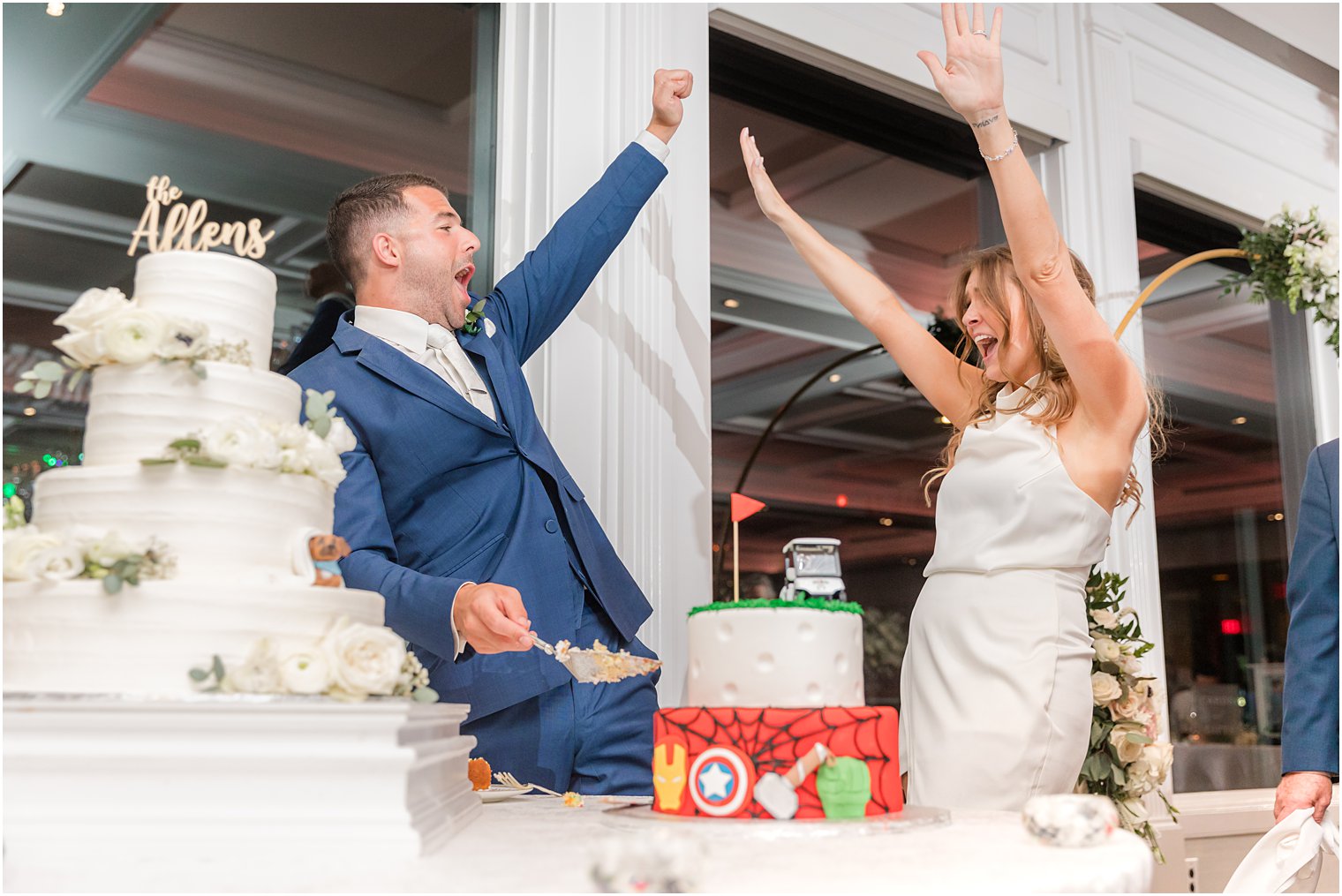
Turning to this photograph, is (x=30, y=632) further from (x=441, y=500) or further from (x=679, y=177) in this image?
(x=679, y=177)

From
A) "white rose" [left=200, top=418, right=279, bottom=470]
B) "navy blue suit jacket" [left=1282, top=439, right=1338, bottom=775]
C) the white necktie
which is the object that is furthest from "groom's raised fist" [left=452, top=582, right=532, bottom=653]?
"navy blue suit jacket" [left=1282, top=439, right=1338, bottom=775]

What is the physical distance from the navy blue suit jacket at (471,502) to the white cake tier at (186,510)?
1.90 ft

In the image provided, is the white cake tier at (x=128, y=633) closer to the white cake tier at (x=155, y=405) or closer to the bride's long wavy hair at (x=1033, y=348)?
the white cake tier at (x=155, y=405)

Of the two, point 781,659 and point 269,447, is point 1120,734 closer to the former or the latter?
point 781,659

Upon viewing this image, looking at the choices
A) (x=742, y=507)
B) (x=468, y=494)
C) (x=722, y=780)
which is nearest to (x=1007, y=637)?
(x=742, y=507)

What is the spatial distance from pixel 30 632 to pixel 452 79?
222 cm

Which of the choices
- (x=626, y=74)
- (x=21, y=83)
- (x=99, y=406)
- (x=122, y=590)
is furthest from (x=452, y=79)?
(x=122, y=590)

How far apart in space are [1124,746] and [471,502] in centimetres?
142

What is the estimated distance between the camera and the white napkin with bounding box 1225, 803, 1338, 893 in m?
2.14

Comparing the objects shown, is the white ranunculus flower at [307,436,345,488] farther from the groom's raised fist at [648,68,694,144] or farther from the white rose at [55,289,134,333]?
the groom's raised fist at [648,68,694,144]

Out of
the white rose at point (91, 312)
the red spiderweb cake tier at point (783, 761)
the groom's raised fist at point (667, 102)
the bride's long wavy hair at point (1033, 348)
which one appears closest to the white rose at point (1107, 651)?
the bride's long wavy hair at point (1033, 348)

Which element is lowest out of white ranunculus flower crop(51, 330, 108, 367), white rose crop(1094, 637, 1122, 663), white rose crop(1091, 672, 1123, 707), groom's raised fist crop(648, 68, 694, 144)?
white rose crop(1091, 672, 1123, 707)

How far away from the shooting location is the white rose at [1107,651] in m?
2.45

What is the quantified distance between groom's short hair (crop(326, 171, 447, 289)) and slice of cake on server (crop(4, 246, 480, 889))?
94 centimetres
